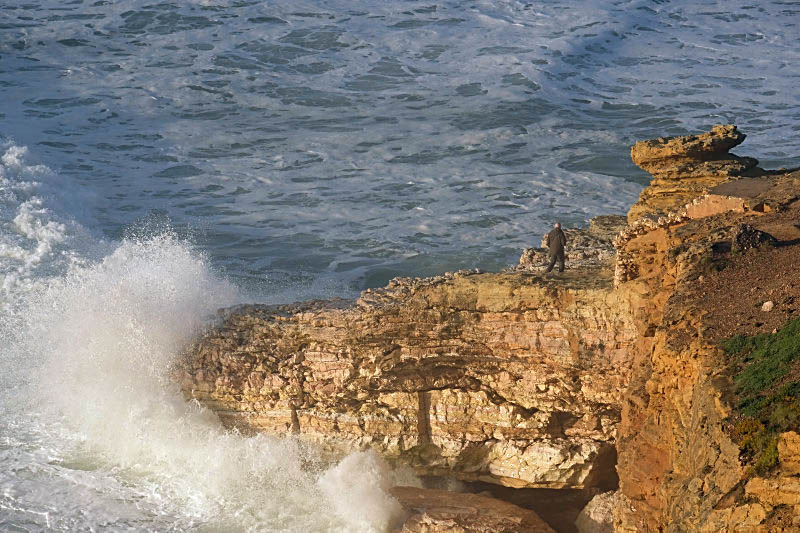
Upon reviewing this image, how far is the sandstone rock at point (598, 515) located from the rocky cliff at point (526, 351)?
357 millimetres

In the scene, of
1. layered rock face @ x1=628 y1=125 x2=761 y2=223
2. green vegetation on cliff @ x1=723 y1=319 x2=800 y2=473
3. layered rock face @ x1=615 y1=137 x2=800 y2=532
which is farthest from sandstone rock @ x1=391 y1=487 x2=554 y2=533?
layered rock face @ x1=628 y1=125 x2=761 y2=223

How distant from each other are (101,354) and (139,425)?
1570 millimetres

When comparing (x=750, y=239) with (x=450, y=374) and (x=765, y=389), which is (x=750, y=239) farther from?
(x=450, y=374)

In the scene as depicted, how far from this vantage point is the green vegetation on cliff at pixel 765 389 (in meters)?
7.62

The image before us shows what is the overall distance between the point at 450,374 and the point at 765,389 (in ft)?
23.9

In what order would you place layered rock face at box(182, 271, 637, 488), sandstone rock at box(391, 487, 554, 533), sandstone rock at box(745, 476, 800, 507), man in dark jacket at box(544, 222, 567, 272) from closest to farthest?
sandstone rock at box(745, 476, 800, 507) < sandstone rock at box(391, 487, 554, 533) < layered rock face at box(182, 271, 637, 488) < man in dark jacket at box(544, 222, 567, 272)

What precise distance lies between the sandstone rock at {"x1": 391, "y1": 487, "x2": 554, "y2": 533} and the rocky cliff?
33.0 inches

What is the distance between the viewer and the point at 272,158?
106 ft

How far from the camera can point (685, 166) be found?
692 inches

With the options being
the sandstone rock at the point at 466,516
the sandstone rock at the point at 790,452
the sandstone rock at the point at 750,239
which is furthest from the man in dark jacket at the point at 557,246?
the sandstone rock at the point at 790,452

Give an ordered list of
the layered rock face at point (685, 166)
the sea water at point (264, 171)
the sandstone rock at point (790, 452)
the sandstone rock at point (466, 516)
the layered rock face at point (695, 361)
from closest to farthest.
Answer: the sandstone rock at point (790, 452), the layered rock face at point (695, 361), the sandstone rock at point (466, 516), the sea water at point (264, 171), the layered rock face at point (685, 166)

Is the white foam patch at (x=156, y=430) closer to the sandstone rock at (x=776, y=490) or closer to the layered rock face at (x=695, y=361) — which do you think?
the layered rock face at (x=695, y=361)

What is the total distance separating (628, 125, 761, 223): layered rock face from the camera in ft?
56.9

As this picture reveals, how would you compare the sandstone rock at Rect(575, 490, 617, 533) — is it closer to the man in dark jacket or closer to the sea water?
the sea water
